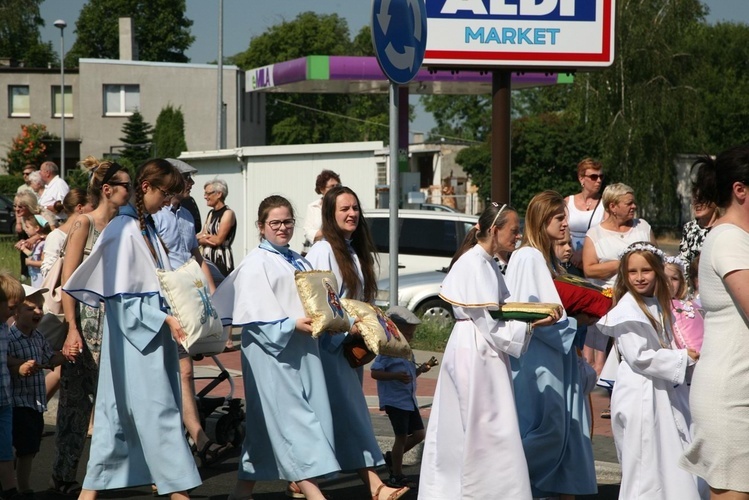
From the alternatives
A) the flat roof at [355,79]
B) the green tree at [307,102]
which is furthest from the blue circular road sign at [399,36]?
the green tree at [307,102]

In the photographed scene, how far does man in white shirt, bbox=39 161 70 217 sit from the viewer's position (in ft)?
50.3

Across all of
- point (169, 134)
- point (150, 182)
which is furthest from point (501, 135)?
point (169, 134)

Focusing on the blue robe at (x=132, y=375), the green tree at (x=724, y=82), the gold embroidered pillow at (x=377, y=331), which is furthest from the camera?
the green tree at (x=724, y=82)

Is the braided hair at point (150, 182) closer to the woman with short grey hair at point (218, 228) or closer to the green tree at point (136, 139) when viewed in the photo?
the woman with short grey hair at point (218, 228)

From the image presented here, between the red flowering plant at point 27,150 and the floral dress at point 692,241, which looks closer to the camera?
the floral dress at point 692,241

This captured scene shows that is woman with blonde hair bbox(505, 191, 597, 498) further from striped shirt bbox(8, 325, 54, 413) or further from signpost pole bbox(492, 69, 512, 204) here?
signpost pole bbox(492, 69, 512, 204)

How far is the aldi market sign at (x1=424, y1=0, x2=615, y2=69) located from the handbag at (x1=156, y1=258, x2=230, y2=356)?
5.74 meters

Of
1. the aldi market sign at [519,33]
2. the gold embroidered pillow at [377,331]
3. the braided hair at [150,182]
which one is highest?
the aldi market sign at [519,33]

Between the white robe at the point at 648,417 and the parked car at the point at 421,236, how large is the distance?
27.1ft

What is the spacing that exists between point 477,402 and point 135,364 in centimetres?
179

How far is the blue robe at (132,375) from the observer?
586 cm

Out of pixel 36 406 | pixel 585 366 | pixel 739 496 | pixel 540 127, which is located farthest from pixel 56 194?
pixel 540 127

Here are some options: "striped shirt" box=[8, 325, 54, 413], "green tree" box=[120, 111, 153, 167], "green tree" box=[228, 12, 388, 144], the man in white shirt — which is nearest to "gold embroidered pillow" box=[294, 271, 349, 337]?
"striped shirt" box=[8, 325, 54, 413]

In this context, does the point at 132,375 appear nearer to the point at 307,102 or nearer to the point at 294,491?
the point at 294,491
